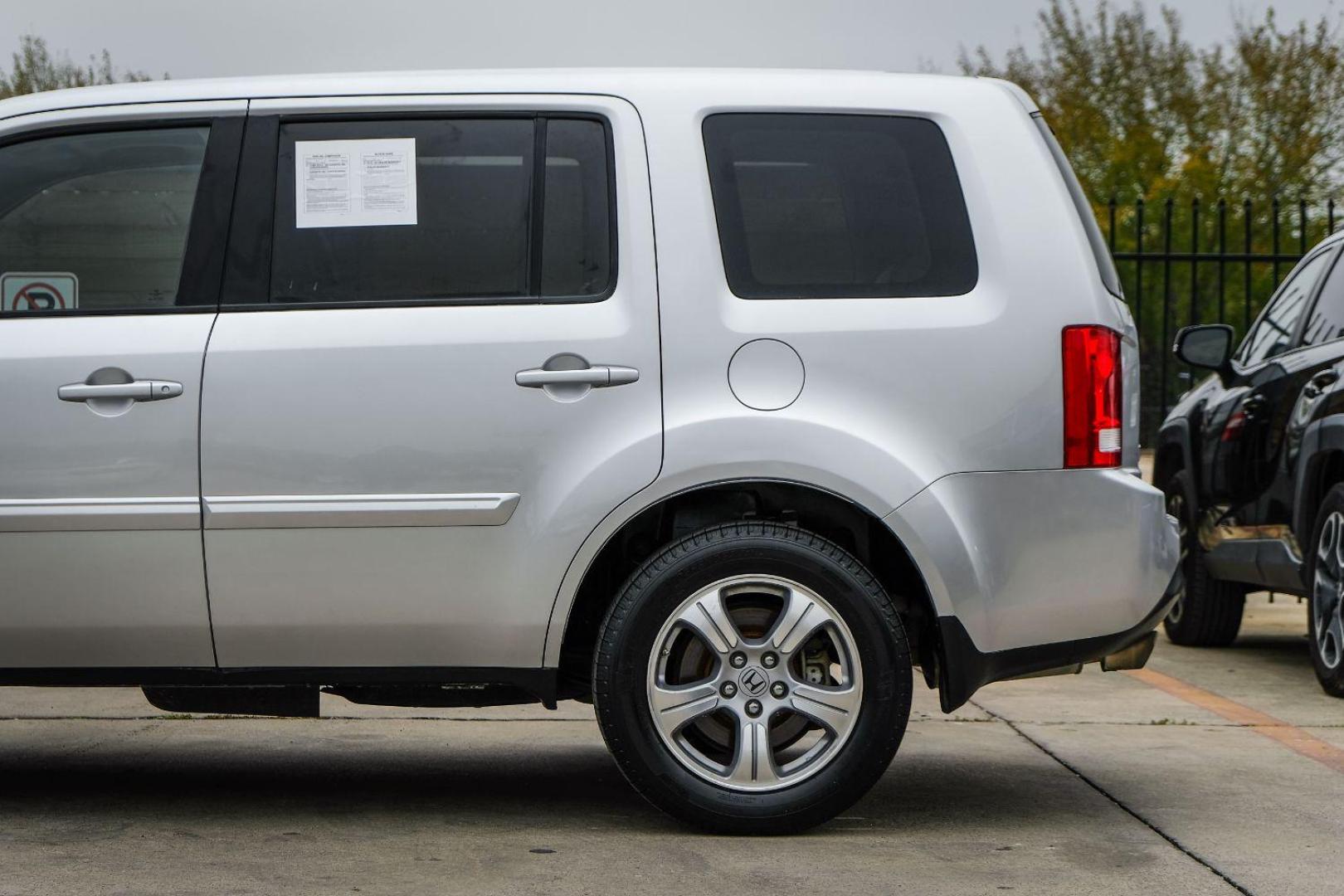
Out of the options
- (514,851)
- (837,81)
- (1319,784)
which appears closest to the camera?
(514,851)

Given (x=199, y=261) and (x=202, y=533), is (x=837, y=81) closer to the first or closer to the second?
(x=199, y=261)

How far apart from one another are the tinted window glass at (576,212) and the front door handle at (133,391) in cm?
93

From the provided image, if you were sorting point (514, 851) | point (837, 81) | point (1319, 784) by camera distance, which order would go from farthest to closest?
point (1319, 784)
point (837, 81)
point (514, 851)

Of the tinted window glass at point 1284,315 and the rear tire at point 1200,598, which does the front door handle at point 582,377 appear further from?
the rear tire at point 1200,598

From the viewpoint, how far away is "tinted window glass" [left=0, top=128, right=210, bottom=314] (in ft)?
14.2

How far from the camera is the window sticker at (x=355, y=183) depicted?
170 inches

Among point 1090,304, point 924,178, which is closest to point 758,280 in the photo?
point 924,178

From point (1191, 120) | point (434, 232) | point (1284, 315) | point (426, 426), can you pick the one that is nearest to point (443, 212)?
point (434, 232)

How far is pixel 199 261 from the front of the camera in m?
4.31

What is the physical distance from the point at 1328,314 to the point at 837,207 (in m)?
3.63

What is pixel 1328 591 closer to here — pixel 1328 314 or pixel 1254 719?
pixel 1254 719

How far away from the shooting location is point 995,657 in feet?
13.9

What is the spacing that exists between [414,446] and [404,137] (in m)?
0.80

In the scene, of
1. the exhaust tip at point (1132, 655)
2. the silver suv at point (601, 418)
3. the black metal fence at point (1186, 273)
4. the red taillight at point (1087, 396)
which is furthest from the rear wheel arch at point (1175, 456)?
the black metal fence at point (1186, 273)
